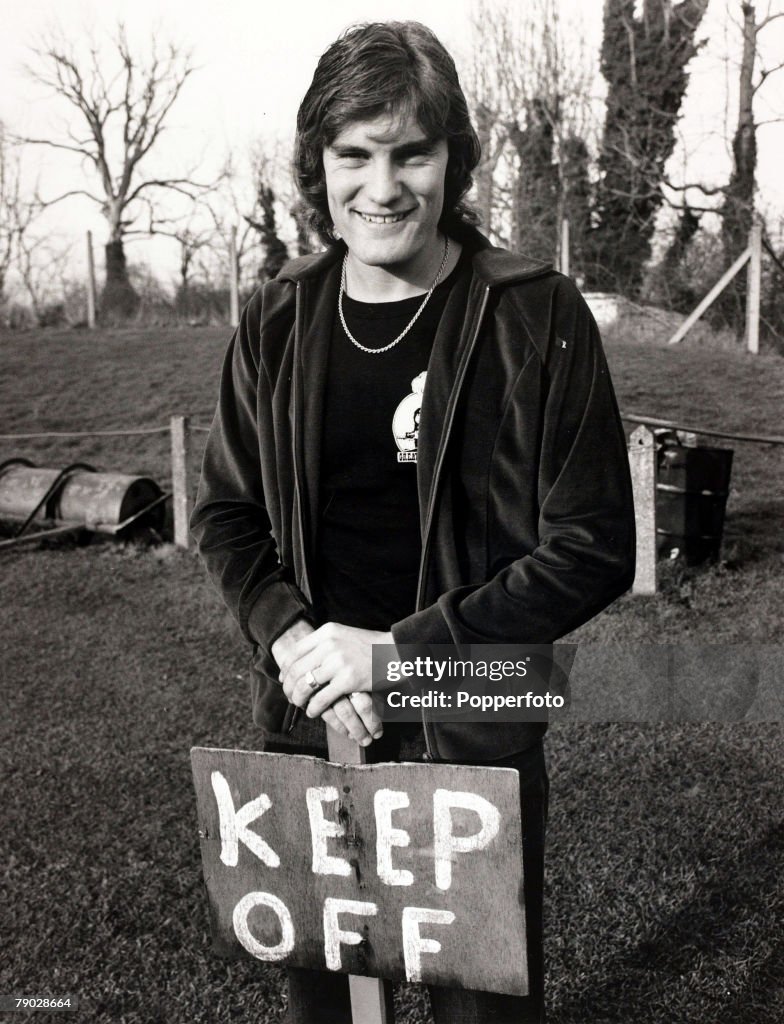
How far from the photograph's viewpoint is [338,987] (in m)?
1.88

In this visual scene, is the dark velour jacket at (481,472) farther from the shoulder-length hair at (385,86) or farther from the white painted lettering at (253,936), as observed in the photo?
the white painted lettering at (253,936)

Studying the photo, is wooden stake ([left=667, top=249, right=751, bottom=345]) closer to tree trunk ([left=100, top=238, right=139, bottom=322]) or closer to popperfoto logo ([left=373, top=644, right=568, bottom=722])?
tree trunk ([left=100, top=238, right=139, bottom=322])

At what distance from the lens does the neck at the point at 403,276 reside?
1.68m

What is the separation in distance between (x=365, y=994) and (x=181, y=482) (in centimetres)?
661

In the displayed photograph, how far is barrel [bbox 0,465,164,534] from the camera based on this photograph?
8.04 metres

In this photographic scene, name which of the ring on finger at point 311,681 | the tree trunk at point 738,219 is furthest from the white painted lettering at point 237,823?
the tree trunk at point 738,219

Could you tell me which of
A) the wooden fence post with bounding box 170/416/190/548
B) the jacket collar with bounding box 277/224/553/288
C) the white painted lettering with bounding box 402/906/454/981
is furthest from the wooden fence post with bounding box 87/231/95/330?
the white painted lettering with bounding box 402/906/454/981

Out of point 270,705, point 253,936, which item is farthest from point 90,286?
point 253,936

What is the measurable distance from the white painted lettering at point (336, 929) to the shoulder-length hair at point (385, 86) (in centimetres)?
123

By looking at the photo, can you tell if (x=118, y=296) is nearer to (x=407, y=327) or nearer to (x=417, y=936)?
(x=407, y=327)

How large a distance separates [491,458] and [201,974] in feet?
6.66

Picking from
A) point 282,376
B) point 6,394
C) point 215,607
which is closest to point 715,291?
point 215,607

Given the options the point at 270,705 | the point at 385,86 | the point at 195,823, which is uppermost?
the point at 385,86

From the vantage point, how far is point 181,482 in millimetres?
8016
